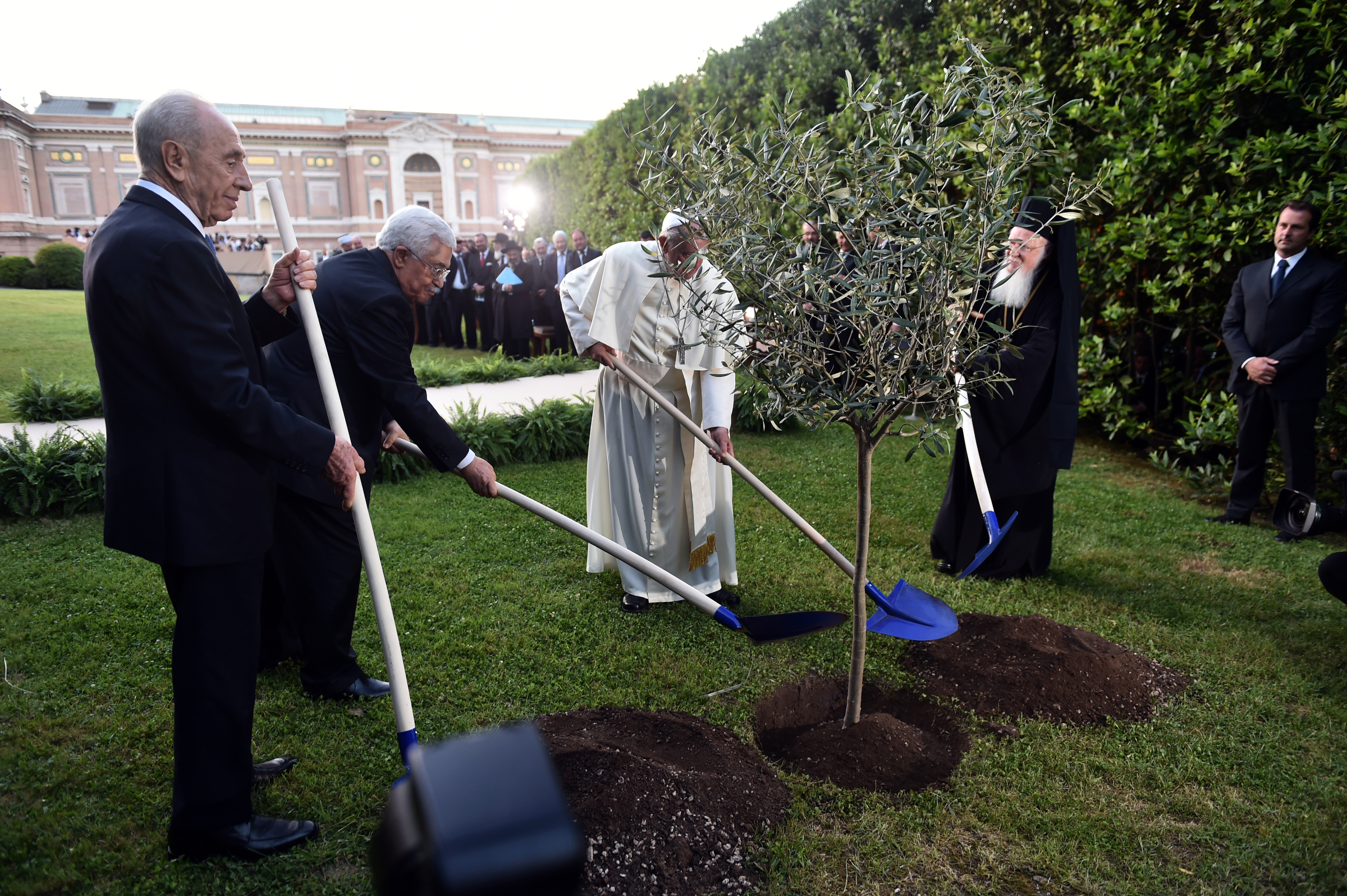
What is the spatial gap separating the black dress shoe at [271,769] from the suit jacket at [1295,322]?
6296mm

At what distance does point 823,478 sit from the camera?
6863 millimetres

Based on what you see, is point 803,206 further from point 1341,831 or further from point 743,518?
point 743,518

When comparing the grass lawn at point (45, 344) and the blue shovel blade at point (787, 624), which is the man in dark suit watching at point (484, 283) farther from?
the blue shovel blade at point (787, 624)

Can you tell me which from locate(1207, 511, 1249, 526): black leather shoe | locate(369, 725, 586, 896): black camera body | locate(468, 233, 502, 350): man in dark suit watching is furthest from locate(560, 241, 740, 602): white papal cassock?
locate(468, 233, 502, 350): man in dark suit watching

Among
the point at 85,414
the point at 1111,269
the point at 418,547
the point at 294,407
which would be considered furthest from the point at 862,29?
the point at 85,414

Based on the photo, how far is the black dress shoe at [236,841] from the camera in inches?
92.9

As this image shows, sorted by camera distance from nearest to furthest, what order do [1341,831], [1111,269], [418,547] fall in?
[1341,831] → [418,547] → [1111,269]

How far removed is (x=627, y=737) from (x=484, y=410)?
5.16 metres

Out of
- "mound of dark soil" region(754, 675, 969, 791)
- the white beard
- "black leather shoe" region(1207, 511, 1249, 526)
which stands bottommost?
"mound of dark soil" region(754, 675, 969, 791)

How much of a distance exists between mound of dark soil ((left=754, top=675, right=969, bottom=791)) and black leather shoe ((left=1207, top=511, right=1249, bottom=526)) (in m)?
3.80

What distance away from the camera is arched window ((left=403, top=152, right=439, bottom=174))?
2446 inches

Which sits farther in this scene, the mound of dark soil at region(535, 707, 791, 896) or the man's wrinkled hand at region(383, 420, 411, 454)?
the man's wrinkled hand at region(383, 420, 411, 454)

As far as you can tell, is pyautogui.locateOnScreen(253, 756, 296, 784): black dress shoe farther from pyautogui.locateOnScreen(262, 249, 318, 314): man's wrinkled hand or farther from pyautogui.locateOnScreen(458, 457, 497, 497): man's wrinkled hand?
pyautogui.locateOnScreen(262, 249, 318, 314): man's wrinkled hand

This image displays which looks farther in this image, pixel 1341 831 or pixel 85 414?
pixel 85 414
